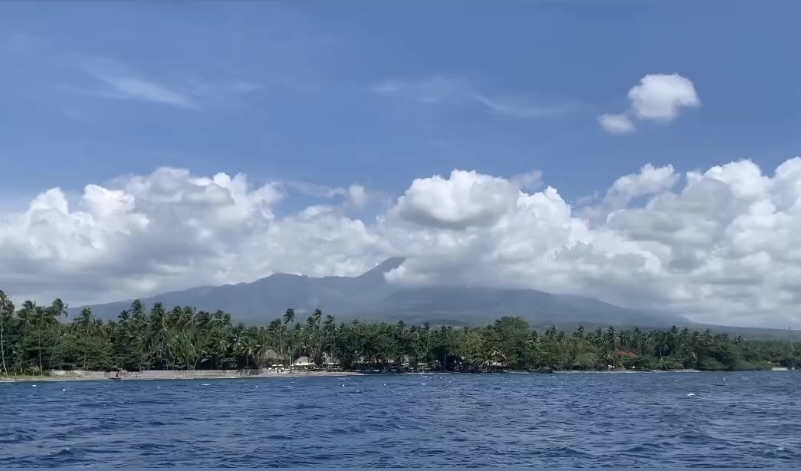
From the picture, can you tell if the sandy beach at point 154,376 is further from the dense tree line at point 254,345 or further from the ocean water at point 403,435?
the ocean water at point 403,435

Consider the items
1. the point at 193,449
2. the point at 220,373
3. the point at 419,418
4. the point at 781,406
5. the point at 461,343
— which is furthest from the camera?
the point at 461,343

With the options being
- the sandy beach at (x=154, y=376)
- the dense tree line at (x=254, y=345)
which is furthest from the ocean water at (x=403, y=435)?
the dense tree line at (x=254, y=345)

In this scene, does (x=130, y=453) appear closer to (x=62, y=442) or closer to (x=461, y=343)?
(x=62, y=442)

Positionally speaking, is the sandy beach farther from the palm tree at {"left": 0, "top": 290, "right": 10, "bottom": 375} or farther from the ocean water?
the ocean water

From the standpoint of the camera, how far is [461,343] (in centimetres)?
16425

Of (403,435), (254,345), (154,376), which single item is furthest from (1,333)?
(403,435)

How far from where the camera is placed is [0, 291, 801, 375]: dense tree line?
123562mm

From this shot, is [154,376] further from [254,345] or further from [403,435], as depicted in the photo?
[403,435]

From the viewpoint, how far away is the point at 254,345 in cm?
14362

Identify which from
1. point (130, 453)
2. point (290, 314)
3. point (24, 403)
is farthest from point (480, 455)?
point (290, 314)

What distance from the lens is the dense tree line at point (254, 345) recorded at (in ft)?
405

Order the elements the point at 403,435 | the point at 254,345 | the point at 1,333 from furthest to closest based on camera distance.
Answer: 1. the point at 254,345
2. the point at 1,333
3. the point at 403,435

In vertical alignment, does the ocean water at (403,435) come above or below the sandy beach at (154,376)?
above

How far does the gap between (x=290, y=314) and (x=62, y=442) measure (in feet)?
476
